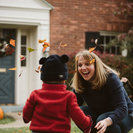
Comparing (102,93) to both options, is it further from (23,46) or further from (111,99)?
(23,46)

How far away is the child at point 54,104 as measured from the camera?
2.75 m

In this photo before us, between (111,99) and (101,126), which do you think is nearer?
(101,126)

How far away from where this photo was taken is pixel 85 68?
11.2ft

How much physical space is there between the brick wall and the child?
5355mm

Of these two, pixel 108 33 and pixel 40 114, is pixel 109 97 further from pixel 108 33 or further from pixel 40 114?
pixel 108 33

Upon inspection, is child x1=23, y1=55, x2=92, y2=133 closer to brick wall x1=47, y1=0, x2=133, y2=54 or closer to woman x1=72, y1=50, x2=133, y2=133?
woman x1=72, y1=50, x2=133, y2=133

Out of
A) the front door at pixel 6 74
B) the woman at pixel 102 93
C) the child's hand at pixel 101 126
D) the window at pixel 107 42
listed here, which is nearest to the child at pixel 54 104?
the child's hand at pixel 101 126

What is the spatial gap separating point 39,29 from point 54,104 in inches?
219

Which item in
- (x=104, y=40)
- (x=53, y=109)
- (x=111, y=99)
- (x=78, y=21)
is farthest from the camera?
(x=104, y=40)

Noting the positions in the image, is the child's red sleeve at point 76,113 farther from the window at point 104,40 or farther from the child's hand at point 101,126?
the window at point 104,40

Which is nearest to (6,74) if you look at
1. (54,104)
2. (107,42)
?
(107,42)

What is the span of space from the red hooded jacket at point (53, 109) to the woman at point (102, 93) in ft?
1.73

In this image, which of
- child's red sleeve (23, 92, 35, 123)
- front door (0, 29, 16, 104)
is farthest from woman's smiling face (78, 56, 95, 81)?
front door (0, 29, 16, 104)

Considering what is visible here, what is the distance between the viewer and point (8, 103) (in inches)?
330
